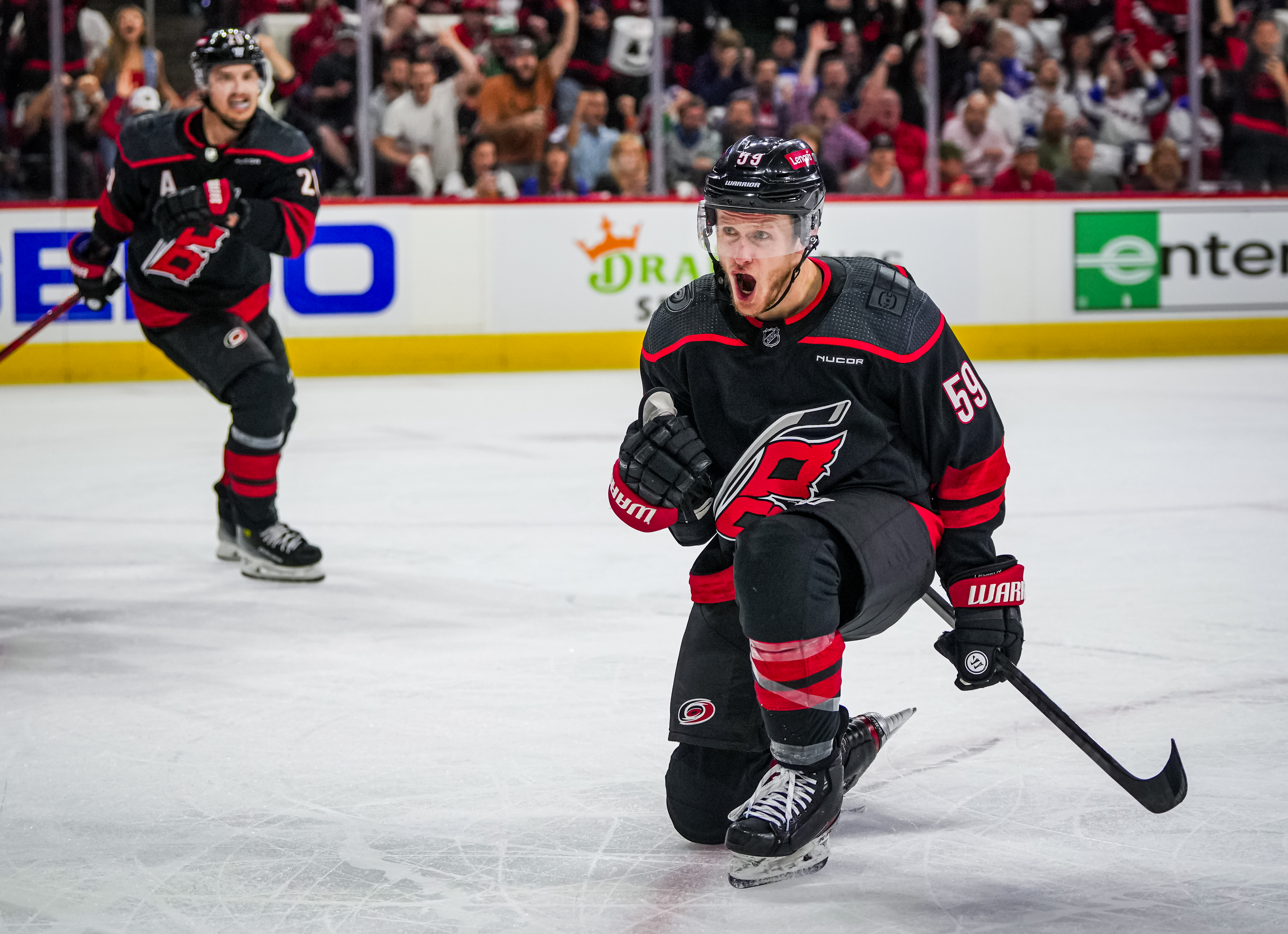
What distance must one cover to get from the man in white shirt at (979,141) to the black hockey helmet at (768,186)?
807 cm

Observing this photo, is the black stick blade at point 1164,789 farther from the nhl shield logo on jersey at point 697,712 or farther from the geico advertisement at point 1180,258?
the geico advertisement at point 1180,258

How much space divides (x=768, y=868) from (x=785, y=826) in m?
0.07

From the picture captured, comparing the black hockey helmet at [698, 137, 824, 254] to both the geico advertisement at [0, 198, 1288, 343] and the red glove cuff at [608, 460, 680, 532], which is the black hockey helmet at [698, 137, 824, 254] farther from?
the geico advertisement at [0, 198, 1288, 343]

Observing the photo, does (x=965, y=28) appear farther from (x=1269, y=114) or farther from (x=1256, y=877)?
(x=1256, y=877)

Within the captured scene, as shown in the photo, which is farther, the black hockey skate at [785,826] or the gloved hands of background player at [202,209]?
the gloved hands of background player at [202,209]

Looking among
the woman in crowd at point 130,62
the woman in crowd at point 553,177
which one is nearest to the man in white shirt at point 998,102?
the woman in crowd at point 553,177

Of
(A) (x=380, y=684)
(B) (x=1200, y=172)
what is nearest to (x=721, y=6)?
(B) (x=1200, y=172)

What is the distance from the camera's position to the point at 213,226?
382 centimetres

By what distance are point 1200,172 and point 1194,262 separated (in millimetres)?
589

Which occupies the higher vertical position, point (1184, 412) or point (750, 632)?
point (750, 632)

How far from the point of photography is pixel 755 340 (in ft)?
6.72

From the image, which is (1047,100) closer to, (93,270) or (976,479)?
(93,270)

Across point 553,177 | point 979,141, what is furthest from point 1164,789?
point 979,141

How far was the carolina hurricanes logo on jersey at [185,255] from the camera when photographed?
12.7 ft
